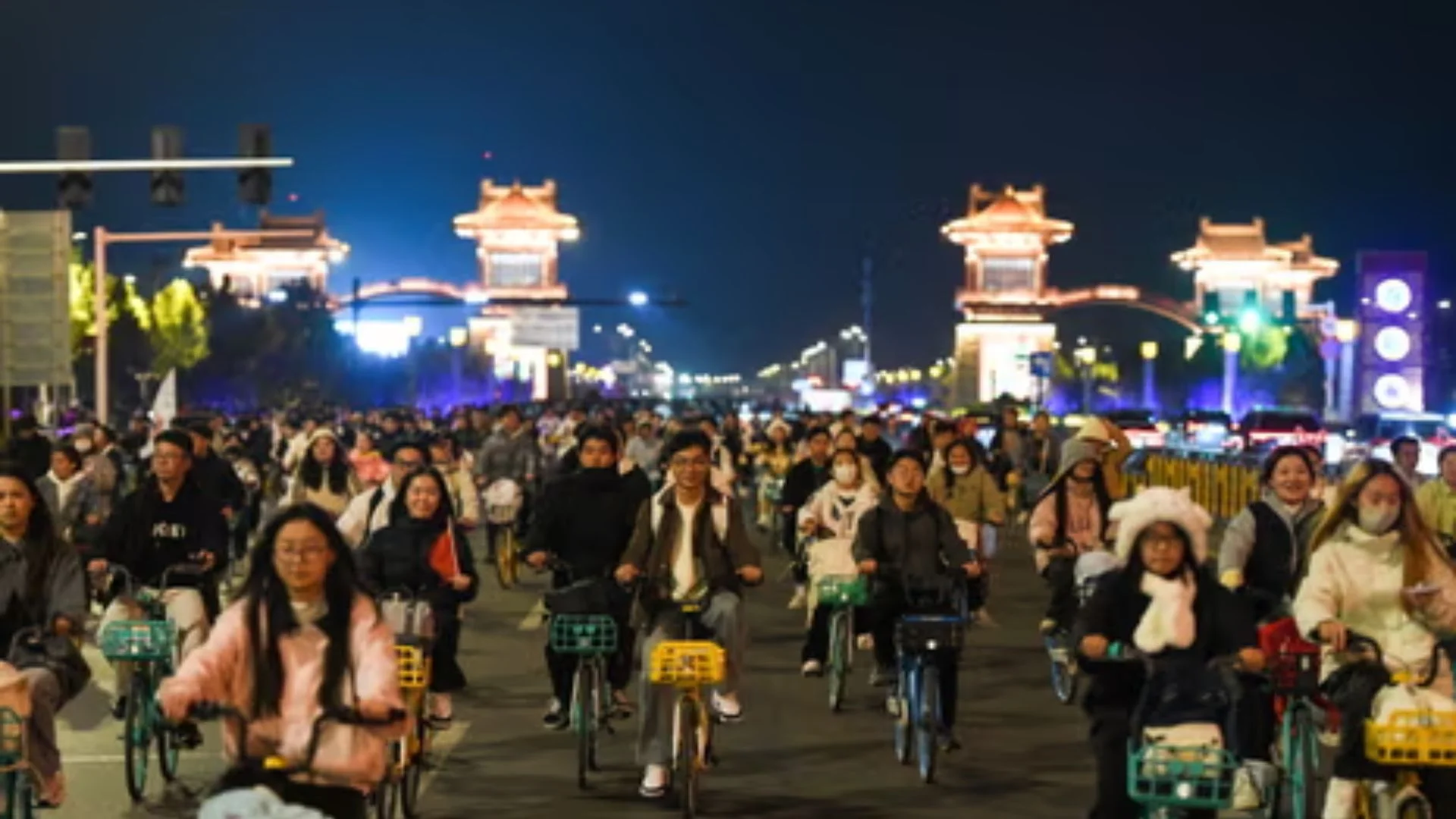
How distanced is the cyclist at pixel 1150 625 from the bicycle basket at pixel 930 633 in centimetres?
354

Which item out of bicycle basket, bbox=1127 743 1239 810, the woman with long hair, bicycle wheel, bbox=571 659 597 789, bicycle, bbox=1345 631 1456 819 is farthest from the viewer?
the woman with long hair

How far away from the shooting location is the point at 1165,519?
7824mm

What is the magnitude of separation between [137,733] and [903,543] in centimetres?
423

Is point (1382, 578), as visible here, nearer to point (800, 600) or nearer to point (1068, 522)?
point (1068, 522)

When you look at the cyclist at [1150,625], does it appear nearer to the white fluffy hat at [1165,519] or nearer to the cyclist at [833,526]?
the white fluffy hat at [1165,519]

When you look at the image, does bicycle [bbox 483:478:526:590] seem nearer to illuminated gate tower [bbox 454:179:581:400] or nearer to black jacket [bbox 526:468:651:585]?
black jacket [bbox 526:468:651:585]

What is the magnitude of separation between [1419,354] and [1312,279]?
166115 mm

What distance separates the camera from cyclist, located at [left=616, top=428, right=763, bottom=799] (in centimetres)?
1095

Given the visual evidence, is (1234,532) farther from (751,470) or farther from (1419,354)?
(751,470)

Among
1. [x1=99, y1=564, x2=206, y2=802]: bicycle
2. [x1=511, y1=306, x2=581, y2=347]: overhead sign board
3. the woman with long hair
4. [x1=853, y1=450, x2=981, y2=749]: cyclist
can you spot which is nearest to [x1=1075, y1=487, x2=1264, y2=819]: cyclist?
[x1=99, y1=564, x2=206, y2=802]: bicycle

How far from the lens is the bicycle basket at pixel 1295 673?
29.0ft

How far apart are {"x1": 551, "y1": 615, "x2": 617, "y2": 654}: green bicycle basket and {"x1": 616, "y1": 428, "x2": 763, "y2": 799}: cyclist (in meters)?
0.18

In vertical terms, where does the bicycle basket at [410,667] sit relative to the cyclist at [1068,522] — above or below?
below

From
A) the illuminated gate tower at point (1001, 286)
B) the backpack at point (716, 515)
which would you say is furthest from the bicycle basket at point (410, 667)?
the illuminated gate tower at point (1001, 286)
